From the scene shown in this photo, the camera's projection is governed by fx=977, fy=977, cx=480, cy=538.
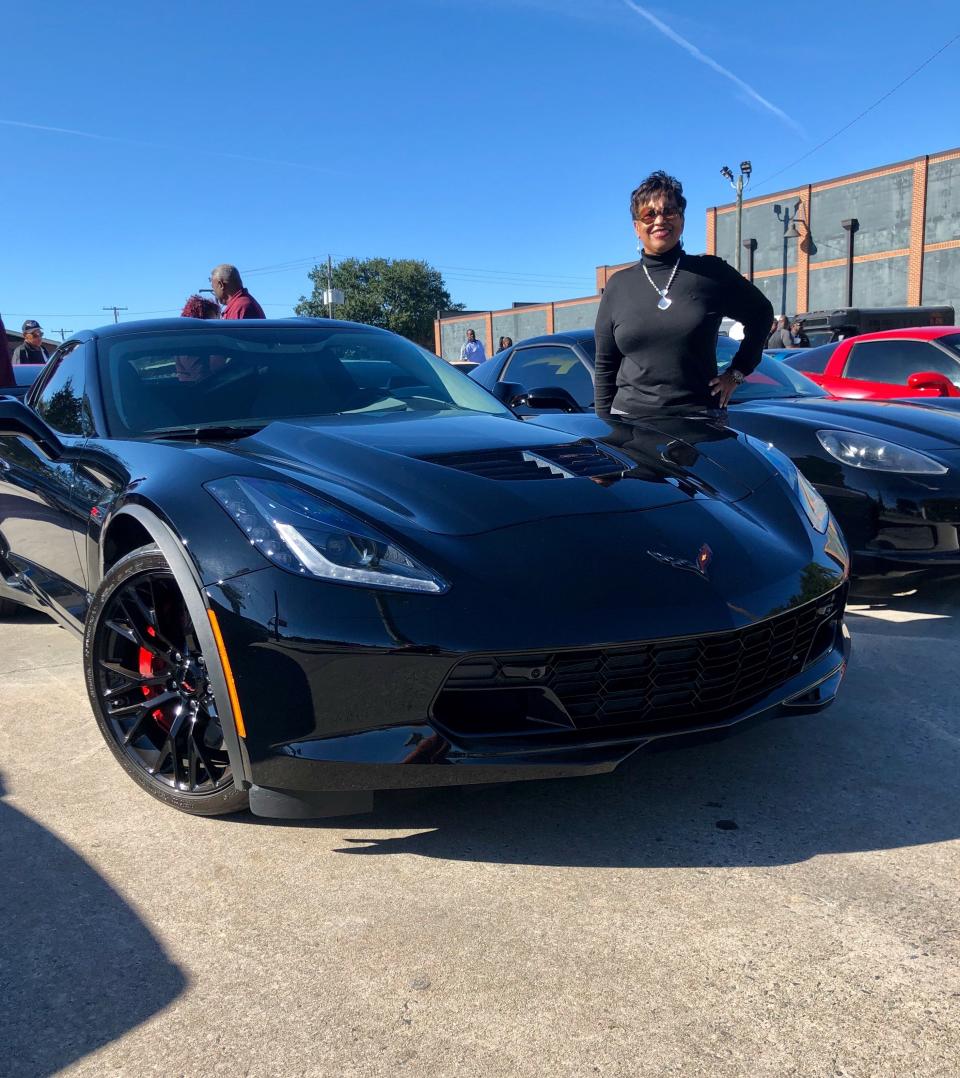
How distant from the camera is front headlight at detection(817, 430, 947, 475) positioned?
4.03 metres

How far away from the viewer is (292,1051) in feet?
5.18

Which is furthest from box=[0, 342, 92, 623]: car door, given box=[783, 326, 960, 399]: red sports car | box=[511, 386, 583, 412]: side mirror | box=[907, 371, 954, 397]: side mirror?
box=[907, 371, 954, 397]: side mirror

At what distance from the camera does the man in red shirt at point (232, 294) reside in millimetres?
6078

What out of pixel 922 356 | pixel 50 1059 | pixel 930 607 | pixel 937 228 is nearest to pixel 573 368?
pixel 930 607

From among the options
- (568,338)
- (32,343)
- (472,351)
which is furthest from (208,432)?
(472,351)

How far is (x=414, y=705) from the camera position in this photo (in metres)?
2.01

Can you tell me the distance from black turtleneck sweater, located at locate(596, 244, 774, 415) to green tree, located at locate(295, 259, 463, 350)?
260 feet

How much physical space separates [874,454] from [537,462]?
6.79ft

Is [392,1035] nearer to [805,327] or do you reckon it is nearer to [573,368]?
[573,368]

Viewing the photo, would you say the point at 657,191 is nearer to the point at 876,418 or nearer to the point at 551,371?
the point at 876,418

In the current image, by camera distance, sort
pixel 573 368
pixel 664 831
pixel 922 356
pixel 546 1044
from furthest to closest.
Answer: pixel 922 356 → pixel 573 368 → pixel 664 831 → pixel 546 1044

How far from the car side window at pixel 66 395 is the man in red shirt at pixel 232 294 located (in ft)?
7.57

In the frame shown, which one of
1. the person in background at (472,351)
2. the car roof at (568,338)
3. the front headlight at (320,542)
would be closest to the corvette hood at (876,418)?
the car roof at (568,338)

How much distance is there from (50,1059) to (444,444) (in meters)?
1.74
